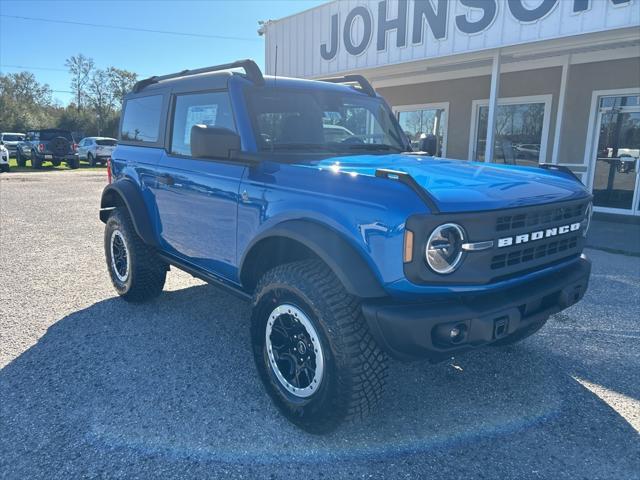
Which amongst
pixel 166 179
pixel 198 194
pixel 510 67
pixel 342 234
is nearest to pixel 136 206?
pixel 166 179

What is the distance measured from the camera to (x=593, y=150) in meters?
9.74

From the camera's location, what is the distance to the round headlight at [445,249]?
7.13ft

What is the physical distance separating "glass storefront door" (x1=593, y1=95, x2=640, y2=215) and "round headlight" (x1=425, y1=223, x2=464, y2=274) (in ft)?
29.0

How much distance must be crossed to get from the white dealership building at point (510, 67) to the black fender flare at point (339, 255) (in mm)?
6625

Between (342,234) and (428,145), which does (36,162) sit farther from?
(342,234)

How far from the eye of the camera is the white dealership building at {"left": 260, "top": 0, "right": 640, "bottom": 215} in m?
7.66

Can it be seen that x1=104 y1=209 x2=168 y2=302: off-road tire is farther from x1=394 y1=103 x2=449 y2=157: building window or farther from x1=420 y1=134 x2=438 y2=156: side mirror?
x1=394 y1=103 x2=449 y2=157: building window

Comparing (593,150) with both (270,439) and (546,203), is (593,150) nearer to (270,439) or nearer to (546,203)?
(546,203)

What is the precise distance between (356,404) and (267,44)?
41.2 ft

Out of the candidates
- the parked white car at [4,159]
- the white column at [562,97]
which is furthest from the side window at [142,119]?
the parked white car at [4,159]

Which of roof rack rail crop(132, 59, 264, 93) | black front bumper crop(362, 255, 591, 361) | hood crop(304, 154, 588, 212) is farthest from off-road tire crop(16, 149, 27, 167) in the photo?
black front bumper crop(362, 255, 591, 361)

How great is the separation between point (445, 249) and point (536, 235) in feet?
2.23

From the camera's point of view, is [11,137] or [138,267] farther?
[11,137]

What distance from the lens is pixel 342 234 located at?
7.81 ft
